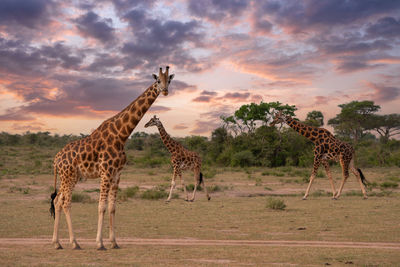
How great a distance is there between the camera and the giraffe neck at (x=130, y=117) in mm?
8992

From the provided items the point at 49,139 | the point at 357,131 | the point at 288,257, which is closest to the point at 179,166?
the point at 288,257

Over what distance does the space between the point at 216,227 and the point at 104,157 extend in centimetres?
409

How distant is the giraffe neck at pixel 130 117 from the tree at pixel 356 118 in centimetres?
5206

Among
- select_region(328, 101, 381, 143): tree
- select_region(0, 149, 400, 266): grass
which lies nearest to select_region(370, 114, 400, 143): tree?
select_region(328, 101, 381, 143): tree

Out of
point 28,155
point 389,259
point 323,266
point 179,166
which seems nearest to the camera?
point 323,266

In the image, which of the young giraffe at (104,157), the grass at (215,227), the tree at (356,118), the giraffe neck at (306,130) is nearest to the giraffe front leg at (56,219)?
the young giraffe at (104,157)

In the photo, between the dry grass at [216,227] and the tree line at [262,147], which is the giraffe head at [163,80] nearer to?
the dry grass at [216,227]

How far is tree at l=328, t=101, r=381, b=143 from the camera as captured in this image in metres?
58.2

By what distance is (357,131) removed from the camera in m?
59.1

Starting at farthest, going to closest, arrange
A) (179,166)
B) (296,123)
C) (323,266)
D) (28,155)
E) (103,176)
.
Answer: (28,155), (296,123), (179,166), (103,176), (323,266)

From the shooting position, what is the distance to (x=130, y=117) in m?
9.07

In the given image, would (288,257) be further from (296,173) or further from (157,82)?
(296,173)

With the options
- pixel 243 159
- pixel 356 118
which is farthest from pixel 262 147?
pixel 356 118

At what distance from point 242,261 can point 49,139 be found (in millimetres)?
69746
